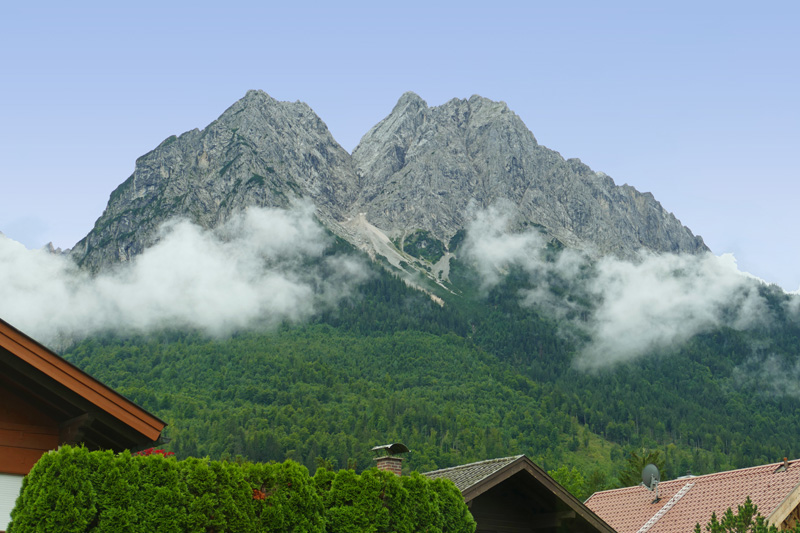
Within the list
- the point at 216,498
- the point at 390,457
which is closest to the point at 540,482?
the point at 390,457

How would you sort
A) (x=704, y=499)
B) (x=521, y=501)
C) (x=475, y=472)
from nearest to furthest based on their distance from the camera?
(x=475, y=472)
(x=521, y=501)
(x=704, y=499)

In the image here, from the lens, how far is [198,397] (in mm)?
179125

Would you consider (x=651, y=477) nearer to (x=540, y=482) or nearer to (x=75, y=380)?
(x=540, y=482)

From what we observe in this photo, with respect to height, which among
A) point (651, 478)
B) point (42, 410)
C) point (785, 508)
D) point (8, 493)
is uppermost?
point (42, 410)

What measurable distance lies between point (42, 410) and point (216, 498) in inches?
110

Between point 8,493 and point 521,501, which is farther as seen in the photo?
point 521,501

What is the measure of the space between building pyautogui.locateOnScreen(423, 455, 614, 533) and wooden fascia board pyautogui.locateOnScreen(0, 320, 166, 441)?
8934 mm

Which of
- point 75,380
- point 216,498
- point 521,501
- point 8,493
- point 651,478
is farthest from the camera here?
→ point 651,478

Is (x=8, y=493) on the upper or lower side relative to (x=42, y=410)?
lower

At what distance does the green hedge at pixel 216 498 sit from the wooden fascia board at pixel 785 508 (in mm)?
12378

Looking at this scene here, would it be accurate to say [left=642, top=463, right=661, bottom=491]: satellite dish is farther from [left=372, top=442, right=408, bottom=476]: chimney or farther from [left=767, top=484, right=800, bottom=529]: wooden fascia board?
[left=372, top=442, right=408, bottom=476]: chimney

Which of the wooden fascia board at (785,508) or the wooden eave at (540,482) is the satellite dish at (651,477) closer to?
the wooden fascia board at (785,508)

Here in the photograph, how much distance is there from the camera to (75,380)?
10.9 metres

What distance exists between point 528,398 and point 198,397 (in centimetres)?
7994
